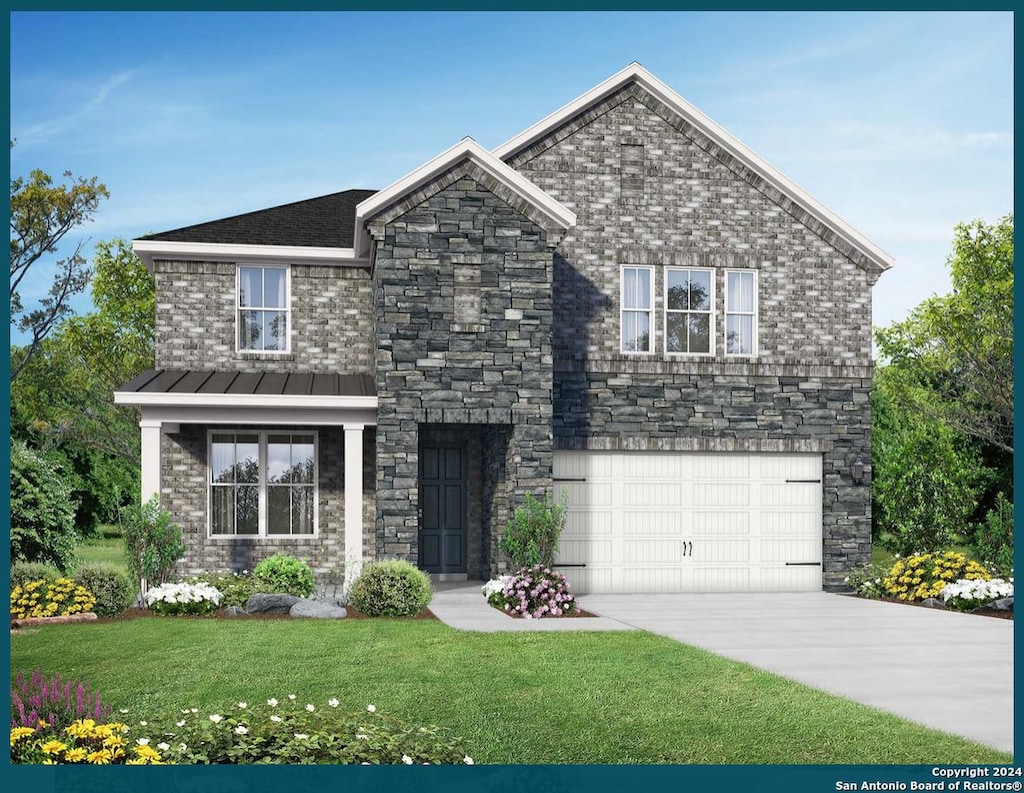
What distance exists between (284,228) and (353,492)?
5.84 meters

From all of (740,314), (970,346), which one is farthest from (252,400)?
(970,346)

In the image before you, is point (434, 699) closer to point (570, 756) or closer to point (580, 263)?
point (570, 756)

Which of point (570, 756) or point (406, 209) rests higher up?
point (406, 209)

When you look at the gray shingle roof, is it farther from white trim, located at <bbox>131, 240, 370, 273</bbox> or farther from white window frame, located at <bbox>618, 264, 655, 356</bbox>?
white window frame, located at <bbox>618, 264, 655, 356</bbox>

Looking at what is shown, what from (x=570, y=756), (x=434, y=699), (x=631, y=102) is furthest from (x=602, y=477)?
(x=570, y=756)

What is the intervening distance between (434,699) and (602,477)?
10.2 meters

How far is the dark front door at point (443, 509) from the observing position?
2017cm

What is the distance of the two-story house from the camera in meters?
19.4

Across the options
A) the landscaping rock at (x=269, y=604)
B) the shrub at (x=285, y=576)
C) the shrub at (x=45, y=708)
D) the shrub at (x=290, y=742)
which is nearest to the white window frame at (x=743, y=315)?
the shrub at (x=285, y=576)

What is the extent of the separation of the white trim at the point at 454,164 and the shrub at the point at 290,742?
1125 cm

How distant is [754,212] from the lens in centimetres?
2041

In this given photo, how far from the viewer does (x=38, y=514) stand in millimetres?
18953

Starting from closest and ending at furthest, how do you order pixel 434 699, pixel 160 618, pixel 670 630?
pixel 434 699 < pixel 670 630 < pixel 160 618

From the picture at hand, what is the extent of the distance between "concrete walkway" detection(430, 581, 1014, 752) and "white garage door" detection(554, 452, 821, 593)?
0.54 meters
